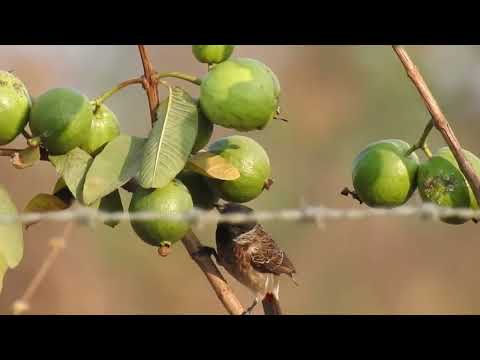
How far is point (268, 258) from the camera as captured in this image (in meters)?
2.62

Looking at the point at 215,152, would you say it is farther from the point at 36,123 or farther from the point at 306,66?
the point at 306,66

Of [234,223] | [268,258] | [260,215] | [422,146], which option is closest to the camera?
[260,215]

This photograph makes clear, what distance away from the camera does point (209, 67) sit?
1535mm

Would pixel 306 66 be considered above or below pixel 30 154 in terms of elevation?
below

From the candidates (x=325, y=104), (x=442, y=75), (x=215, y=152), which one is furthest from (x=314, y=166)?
(x=215, y=152)

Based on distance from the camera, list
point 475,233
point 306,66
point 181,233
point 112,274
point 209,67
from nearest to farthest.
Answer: point 181,233 → point 209,67 → point 112,274 → point 475,233 → point 306,66

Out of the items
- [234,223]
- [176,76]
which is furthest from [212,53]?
[234,223]

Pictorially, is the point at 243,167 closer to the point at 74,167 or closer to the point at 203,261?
the point at 203,261

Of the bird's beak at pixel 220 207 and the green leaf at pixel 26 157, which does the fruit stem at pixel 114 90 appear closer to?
the green leaf at pixel 26 157

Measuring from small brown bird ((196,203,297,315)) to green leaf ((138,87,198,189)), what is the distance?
0.57ft

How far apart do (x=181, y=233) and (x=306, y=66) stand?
25.0 ft

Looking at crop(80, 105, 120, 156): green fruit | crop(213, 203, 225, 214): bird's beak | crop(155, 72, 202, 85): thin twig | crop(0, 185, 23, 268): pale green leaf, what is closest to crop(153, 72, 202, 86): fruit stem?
crop(155, 72, 202, 85): thin twig

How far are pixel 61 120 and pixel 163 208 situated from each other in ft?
0.77

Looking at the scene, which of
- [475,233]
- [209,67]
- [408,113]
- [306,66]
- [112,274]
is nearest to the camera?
[209,67]
